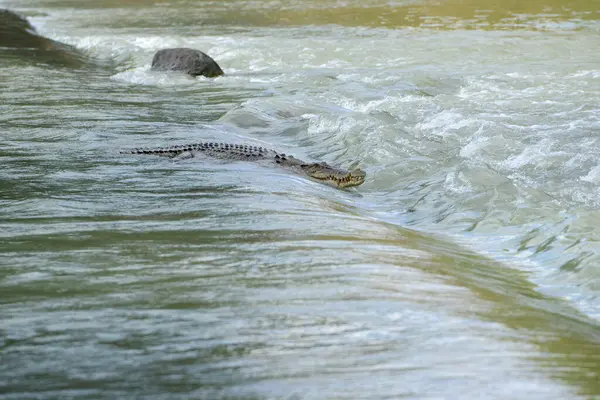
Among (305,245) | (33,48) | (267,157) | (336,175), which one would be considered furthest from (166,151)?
(33,48)

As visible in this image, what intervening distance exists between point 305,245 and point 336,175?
280 cm

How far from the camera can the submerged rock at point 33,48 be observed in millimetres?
19766

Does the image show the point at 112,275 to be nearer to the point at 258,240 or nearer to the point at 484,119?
the point at 258,240

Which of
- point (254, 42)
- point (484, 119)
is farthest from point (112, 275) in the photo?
point (254, 42)

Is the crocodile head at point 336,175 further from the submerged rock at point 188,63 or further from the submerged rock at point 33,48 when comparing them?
the submerged rock at point 33,48

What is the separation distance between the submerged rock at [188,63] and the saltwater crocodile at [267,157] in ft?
26.5

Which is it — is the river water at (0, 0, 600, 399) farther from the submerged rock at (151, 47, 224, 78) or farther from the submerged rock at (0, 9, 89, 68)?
the submerged rock at (0, 9, 89, 68)

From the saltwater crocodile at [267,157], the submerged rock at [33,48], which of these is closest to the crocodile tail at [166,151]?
the saltwater crocodile at [267,157]

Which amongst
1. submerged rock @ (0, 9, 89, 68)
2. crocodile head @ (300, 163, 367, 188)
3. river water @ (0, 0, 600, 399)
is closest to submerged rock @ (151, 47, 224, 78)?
river water @ (0, 0, 600, 399)

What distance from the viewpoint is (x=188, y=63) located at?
16906 mm

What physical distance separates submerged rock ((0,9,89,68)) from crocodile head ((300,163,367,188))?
11.9 m

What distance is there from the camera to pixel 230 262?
201 inches

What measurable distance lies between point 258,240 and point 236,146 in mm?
3452

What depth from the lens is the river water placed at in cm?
374
